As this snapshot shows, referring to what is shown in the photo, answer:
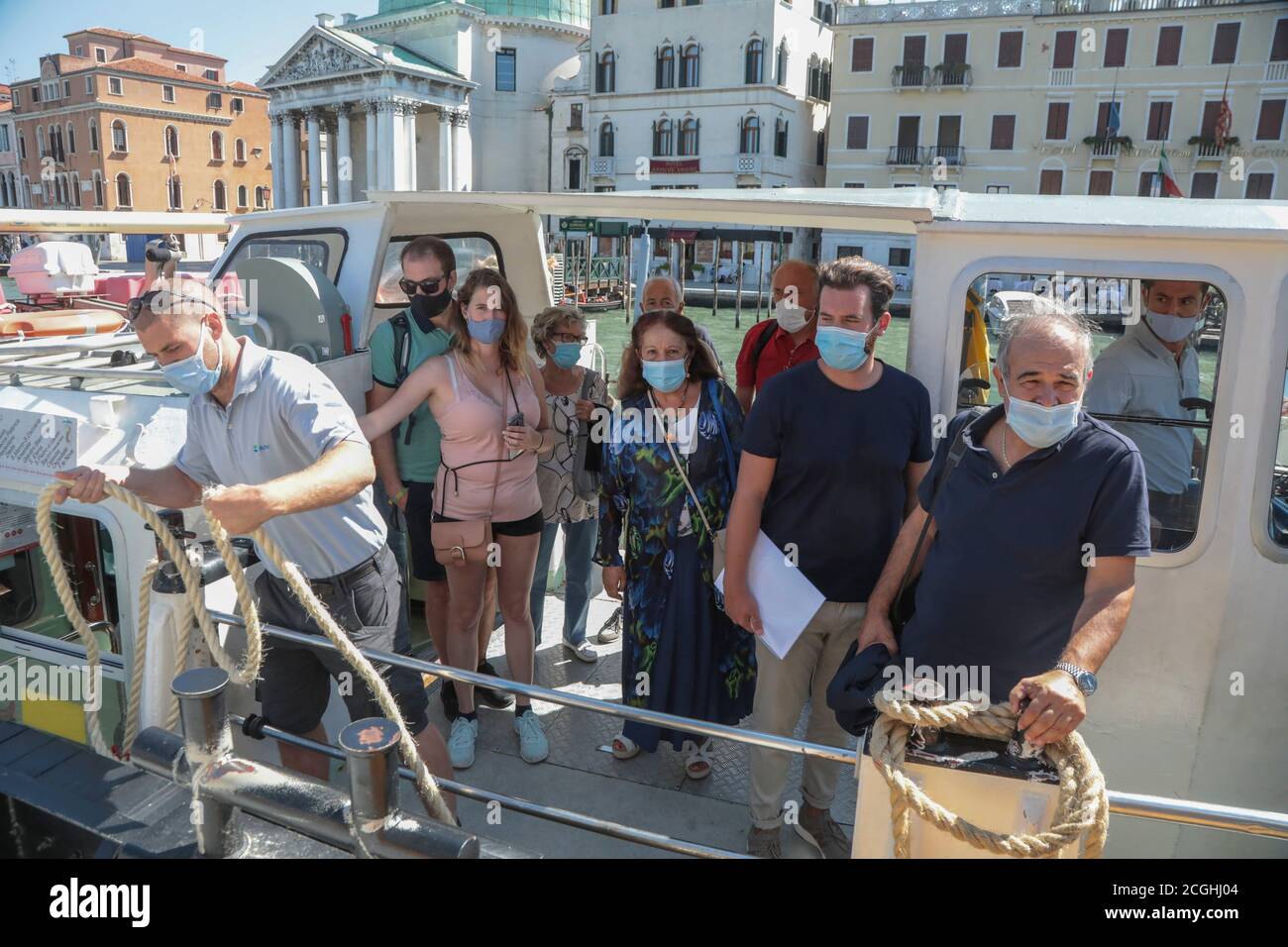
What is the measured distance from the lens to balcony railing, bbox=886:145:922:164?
47.4 meters

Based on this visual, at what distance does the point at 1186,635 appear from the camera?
106 inches

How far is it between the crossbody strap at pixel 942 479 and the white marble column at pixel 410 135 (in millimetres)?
67896

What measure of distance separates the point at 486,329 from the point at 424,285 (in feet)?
1.53

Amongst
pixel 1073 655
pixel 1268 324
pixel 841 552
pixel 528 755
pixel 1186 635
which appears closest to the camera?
pixel 1073 655

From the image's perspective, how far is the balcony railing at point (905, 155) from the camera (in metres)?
47.4

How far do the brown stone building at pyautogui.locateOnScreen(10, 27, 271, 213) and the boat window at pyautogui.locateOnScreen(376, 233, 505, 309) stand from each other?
7560 centimetres

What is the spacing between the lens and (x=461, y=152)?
227ft

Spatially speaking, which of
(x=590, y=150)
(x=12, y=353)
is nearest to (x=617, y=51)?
(x=590, y=150)

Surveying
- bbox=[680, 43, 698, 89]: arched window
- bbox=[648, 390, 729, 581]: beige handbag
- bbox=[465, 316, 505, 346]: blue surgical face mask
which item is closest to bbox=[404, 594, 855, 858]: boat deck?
bbox=[648, 390, 729, 581]: beige handbag

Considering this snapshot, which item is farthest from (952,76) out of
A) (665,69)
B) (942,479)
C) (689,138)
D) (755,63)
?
(942,479)

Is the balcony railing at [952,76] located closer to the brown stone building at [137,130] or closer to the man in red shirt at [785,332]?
the man in red shirt at [785,332]

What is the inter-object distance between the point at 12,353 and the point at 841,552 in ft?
16.9

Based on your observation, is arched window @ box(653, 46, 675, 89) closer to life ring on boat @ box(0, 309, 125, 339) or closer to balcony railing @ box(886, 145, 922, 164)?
balcony railing @ box(886, 145, 922, 164)
